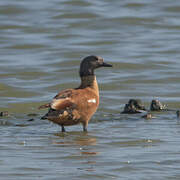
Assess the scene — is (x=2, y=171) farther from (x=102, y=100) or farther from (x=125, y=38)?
(x=125, y=38)

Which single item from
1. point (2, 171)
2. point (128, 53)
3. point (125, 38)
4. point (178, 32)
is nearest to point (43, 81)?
point (128, 53)

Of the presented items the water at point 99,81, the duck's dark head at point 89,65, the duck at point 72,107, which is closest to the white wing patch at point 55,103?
the duck at point 72,107

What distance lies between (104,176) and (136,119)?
3.71m

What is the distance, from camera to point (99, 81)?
13.6m

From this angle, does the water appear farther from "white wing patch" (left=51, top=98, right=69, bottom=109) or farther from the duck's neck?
the duck's neck

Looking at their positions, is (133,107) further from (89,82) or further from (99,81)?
(99,81)

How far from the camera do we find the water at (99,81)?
276 inches

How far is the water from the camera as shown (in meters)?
7.01

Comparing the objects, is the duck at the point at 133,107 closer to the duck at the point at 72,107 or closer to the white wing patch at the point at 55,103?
the duck at the point at 72,107

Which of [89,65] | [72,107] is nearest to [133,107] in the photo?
[89,65]

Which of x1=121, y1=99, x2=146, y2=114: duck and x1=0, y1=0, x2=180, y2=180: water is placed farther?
x1=121, y1=99, x2=146, y2=114: duck

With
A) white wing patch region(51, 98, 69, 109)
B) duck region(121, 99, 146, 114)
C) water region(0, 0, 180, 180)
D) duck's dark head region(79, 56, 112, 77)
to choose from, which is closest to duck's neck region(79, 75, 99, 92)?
duck's dark head region(79, 56, 112, 77)

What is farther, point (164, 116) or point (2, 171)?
point (164, 116)

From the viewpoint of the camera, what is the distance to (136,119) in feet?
33.3
